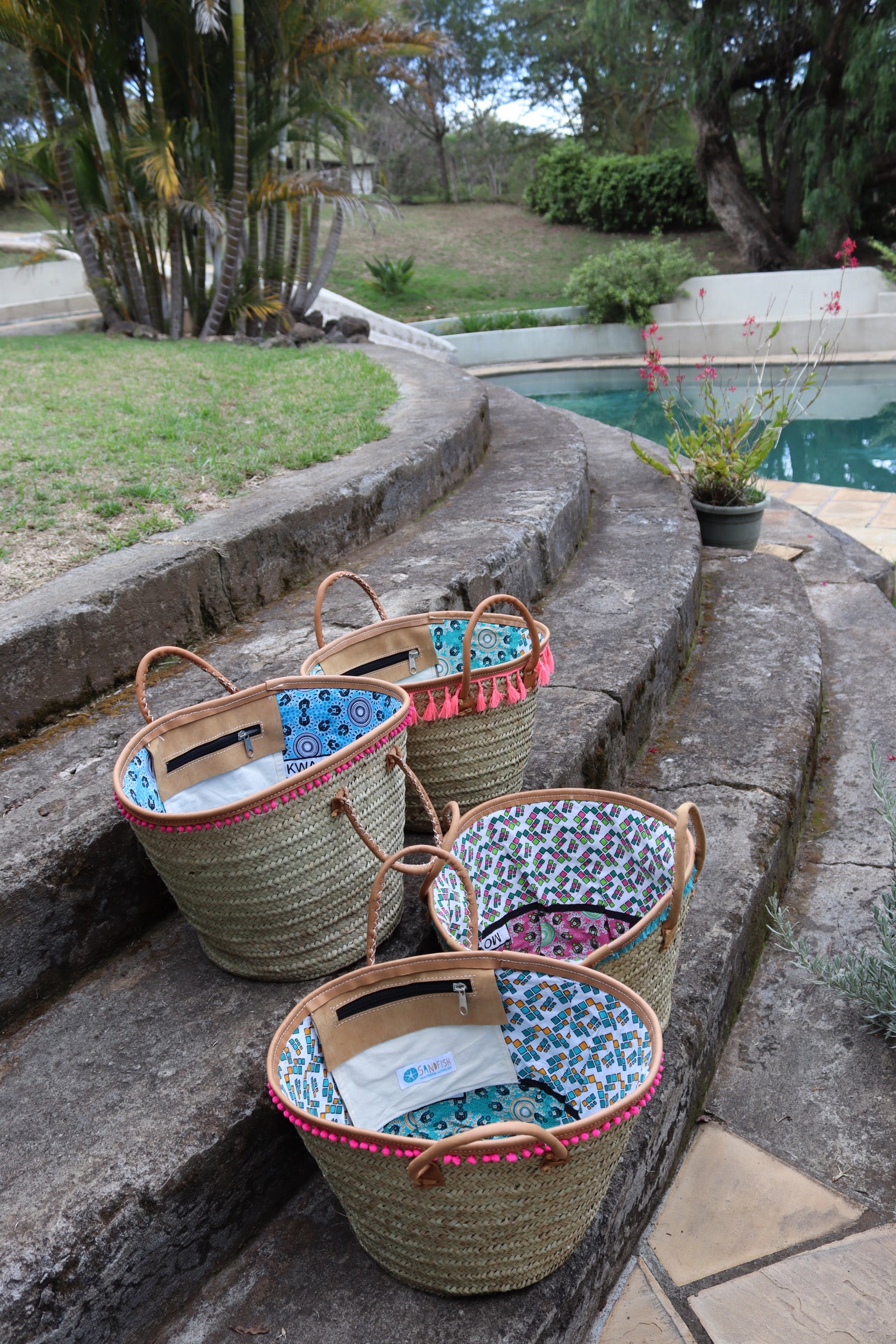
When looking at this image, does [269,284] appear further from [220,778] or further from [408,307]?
[220,778]

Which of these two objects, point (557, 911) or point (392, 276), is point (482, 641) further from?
point (392, 276)

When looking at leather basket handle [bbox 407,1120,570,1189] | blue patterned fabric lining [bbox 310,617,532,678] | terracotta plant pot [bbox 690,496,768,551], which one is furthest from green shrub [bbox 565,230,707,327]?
leather basket handle [bbox 407,1120,570,1189]

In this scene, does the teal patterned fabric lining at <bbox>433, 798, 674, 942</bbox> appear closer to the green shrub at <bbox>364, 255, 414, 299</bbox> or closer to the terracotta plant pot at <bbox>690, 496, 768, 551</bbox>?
the terracotta plant pot at <bbox>690, 496, 768, 551</bbox>

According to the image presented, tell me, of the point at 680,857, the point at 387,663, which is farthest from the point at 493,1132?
the point at 387,663

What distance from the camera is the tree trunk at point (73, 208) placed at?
7395 mm

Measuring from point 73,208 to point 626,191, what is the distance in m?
12.6

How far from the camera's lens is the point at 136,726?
1906 mm

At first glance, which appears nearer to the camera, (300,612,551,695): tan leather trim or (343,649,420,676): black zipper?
(300,612,551,695): tan leather trim

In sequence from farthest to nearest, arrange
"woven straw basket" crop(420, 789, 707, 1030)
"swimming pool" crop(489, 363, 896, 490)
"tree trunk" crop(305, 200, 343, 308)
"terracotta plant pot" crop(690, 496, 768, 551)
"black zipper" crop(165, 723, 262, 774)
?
"tree trunk" crop(305, 200, 343, 308) < "swimming pool" crop(489, 363, 896, 490) < "terracotta plant pot" crop(690, 496, 768, 551) < "black zipper" crop(165, 723, 262, 774) < "woven straw basket" crop(420, 789, 707, 1030)

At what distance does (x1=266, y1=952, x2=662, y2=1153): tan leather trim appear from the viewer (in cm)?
100

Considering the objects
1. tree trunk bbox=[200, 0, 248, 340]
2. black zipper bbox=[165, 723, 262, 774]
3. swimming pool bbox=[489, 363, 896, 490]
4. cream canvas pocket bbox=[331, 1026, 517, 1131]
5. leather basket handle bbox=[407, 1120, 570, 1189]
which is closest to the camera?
leather basket handle bbox=[407, 1120, 570, 1189]

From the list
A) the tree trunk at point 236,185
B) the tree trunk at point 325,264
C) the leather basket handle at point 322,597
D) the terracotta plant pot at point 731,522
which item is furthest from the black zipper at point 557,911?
the tree trunk at point 325,264

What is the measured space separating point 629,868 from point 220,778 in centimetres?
69

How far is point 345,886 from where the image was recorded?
139 cm
